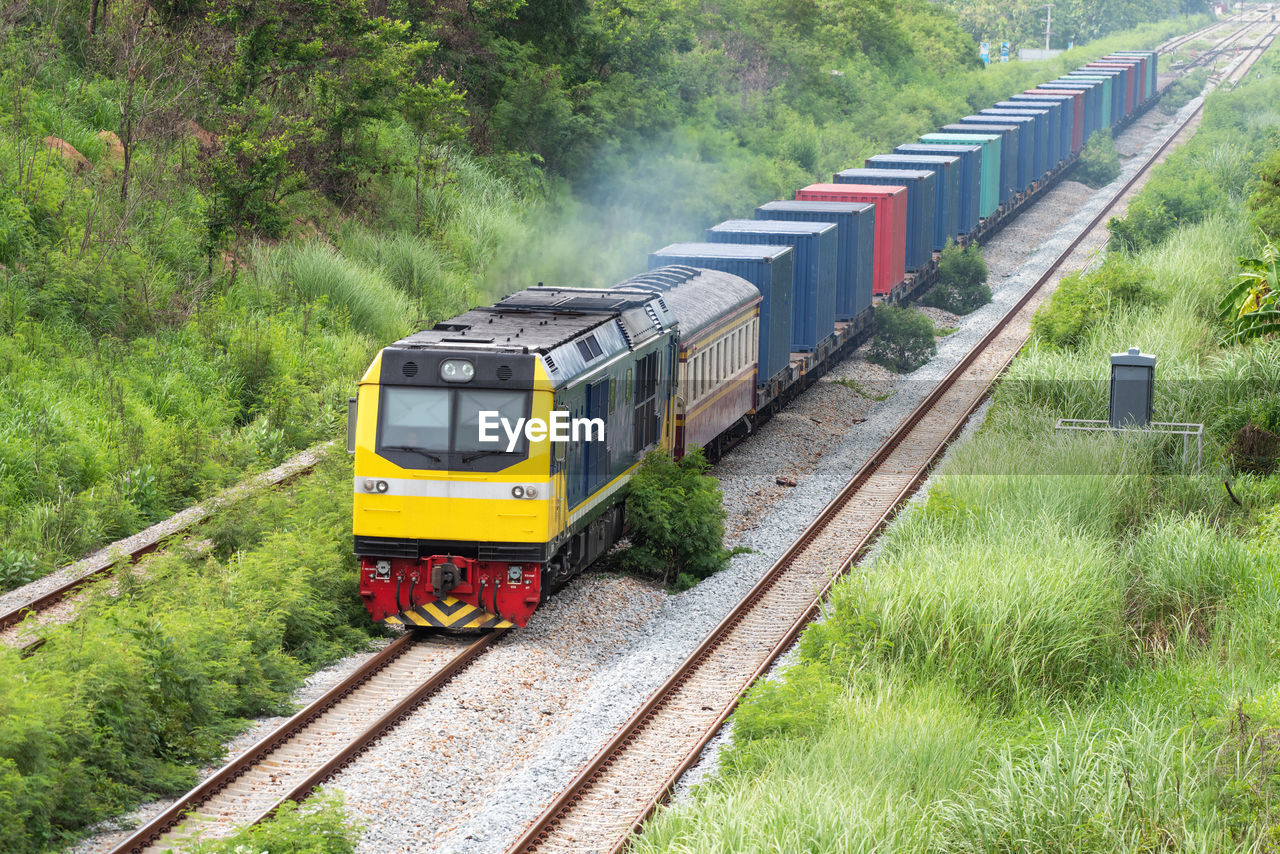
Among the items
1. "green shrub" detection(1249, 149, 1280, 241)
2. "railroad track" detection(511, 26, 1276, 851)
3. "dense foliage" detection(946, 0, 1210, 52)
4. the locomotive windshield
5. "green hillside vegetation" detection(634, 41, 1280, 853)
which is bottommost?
"railroad track" detection(511, 26, 1276, 851)

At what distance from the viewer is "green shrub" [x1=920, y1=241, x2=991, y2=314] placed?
123 feet

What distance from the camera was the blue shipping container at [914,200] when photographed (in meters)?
35.8

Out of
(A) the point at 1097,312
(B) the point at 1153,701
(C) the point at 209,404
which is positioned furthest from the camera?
(A) the point at 1097,312

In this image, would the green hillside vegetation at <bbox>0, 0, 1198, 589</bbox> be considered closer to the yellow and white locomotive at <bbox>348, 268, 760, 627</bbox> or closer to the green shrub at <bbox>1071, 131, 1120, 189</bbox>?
the yellow and white locomotive at <bbox>348, 268, 760, 627</bbox>

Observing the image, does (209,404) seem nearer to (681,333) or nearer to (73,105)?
(681,333)

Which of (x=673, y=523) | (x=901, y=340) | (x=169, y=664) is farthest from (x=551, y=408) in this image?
(x=901, y=340)

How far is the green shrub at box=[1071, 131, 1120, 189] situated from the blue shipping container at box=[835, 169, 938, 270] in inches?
1023

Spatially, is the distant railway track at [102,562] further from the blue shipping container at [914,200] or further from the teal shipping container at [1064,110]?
the teal shipping container at [1064,110]

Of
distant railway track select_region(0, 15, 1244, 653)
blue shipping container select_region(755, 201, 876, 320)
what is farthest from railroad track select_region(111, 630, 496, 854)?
blue shipping container select_region(755, 201, 876, 320)

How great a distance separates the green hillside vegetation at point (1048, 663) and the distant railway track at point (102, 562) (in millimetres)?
7290

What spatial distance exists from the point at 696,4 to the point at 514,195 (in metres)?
22.2

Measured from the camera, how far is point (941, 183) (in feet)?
127

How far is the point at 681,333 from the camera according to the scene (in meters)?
19.7

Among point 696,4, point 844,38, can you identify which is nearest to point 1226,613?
point 696,4
